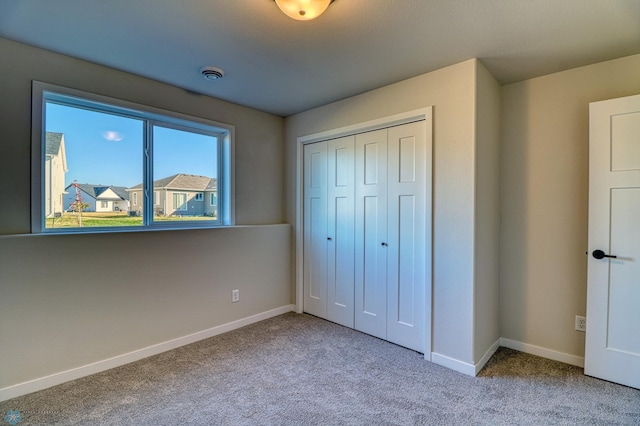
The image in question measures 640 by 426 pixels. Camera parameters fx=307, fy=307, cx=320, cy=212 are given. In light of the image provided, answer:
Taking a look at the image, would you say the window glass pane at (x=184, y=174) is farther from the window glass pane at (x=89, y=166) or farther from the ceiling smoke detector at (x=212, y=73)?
the ceiling smoke detector at (x=212, y=73)

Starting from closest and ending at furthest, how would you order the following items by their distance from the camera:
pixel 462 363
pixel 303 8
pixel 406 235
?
pixel 303 8 → pixel 462 363 → pixel 406 235

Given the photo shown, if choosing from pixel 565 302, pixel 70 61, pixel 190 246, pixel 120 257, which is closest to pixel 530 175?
pixel 565 302

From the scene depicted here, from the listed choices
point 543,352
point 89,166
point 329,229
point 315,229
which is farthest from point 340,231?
point 89,166

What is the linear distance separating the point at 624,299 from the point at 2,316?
4156 millimetres

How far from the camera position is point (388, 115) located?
279 cm

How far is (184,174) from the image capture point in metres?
3.04

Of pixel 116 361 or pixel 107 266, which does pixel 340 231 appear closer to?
pixel 107 266

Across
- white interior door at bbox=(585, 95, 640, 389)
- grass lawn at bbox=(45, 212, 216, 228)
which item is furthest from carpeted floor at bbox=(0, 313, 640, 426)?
grass lawn at bbox=(45, 212, 216, 228)

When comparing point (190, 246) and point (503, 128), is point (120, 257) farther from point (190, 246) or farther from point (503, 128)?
point (503, 128)

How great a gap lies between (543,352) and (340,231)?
2054 millimetres

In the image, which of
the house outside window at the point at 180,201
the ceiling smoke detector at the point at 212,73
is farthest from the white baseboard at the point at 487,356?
the ceiling smoke detector at the point at 212,73

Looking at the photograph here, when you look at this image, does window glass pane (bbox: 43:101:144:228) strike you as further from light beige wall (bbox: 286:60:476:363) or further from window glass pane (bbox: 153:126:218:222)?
light beige wall (bbox: 286:60:476:363)

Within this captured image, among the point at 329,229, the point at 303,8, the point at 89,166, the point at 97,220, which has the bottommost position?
the point at 329,229

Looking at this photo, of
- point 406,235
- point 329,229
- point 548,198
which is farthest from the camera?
point 329,229
